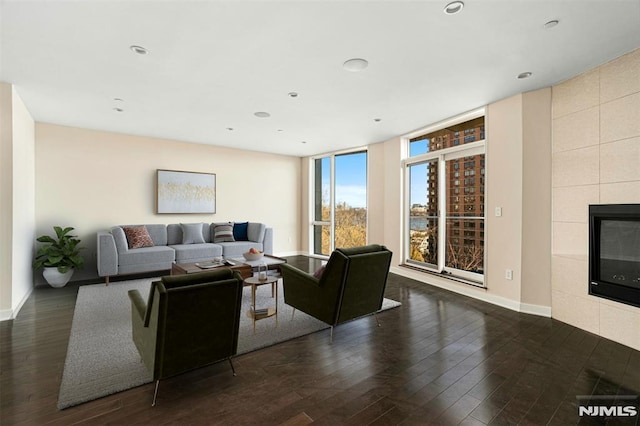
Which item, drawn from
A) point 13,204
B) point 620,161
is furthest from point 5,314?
point 620,161

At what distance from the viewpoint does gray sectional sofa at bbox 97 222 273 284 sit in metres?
4.70

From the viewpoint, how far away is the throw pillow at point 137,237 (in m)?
5.20

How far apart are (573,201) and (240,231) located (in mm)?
5759

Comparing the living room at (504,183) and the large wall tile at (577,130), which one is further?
the large wall tile at (577,130)

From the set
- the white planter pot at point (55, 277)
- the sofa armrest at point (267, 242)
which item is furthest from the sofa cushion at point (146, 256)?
the sofa armrest at point (267, 242)

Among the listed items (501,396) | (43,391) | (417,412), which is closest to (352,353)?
(417,412)

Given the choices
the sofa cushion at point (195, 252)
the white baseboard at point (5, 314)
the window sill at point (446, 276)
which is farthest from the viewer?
the sofa cushion at point (195, 252)

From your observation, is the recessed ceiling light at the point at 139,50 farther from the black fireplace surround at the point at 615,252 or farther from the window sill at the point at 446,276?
the window sill at the point at 446,276

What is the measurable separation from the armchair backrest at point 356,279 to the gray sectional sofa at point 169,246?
348 cm

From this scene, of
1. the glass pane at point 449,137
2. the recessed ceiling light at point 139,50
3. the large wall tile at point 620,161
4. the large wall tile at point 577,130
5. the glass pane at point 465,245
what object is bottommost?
the glass pane at point 465,245

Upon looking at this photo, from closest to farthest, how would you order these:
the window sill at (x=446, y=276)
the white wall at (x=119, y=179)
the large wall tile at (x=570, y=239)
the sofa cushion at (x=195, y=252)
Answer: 1. the large wall tile at (x=570, y=239)
2. the window sill at (x=446, y=276)
3. the white wall at (x=119, y=179)
4. the sofa cushion at (x=195, y=252)

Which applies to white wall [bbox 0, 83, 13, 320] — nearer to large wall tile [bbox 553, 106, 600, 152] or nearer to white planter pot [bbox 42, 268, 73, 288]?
white planter pot [bbox 42, 268, 73, 288]

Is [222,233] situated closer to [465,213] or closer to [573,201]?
[465,213]

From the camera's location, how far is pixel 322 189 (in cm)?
775
